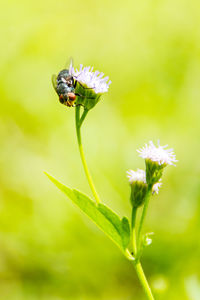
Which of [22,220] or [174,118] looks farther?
[174,118]

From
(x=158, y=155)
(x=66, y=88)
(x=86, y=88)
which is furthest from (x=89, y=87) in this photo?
(x=158, y=155)

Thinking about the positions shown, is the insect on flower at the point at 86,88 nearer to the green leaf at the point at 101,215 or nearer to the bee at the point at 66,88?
the bee at the point at 66,88

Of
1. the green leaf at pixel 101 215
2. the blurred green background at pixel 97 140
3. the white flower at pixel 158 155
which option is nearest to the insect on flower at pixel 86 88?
the white flower at pixel 158 155

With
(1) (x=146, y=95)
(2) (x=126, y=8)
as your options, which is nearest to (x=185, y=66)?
(1) (x=146, y=95)

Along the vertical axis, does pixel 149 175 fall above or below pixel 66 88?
below

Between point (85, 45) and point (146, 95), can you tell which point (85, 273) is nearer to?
point (146, 95)

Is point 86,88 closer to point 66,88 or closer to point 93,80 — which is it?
point 93,80
